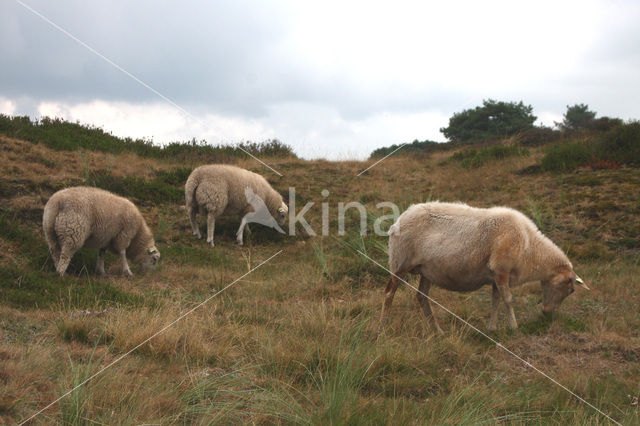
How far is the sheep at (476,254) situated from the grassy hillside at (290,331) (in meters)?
0.48

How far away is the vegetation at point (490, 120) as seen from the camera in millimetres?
31078

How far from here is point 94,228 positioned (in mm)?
9070

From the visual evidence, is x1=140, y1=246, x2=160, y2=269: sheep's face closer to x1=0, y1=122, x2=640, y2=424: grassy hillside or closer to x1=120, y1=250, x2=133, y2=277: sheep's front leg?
→ x1=0, y1=122, x2=640, y2=424: grassy hillside

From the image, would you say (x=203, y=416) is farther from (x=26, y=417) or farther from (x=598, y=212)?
(x=598, y=212)

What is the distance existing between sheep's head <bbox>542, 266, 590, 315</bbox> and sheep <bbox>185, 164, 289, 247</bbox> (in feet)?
26.5

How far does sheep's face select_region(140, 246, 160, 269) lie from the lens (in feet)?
33.6

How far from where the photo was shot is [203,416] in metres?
3.62

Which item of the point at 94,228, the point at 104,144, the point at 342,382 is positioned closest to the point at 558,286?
the point at 342,382

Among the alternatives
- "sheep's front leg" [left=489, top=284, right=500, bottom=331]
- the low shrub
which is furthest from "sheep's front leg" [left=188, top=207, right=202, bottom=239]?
the low shrub

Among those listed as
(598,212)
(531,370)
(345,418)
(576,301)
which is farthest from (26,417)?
(598,212)

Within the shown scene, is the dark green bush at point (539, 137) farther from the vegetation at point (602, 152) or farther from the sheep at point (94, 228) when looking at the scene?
the sheep at point (94, 228)

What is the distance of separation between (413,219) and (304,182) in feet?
35.7

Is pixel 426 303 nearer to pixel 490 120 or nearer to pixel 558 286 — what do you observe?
pixel 558 286

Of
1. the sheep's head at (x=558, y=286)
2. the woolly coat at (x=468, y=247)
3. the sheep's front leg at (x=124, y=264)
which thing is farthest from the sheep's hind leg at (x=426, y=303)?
the sheep's front leg at (x=124, y=264)
